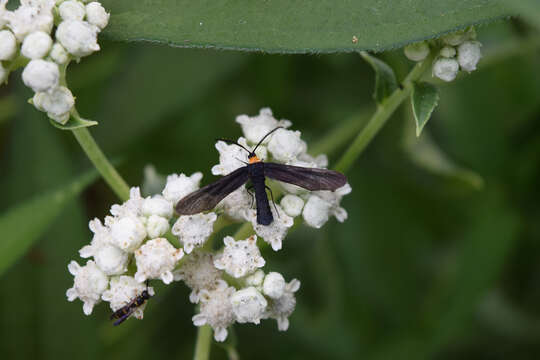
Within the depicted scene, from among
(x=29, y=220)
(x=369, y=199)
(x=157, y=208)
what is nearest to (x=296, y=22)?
(x=157, y=208)

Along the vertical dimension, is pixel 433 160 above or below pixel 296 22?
below

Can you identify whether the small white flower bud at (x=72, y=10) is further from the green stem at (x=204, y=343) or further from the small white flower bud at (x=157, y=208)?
the green stem at (x=204, y=343)

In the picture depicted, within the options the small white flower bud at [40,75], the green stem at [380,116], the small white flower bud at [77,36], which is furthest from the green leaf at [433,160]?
the small white flower bud at [40,75]

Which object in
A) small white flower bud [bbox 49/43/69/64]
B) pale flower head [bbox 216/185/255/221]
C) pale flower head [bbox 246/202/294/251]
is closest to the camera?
small white flower bud [bbox 49/43/69/64]

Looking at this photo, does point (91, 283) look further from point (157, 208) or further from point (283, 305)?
point (283, 305)

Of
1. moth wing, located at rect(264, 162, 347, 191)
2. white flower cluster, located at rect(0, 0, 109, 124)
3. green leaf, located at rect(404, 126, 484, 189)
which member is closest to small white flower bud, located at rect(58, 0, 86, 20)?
white flower cluster, located at rect(0, 0, 109, 124)

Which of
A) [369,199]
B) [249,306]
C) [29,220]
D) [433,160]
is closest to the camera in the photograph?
[249,306]

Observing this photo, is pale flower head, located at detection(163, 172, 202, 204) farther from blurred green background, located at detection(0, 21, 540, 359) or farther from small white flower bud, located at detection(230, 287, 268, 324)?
blurred green background, located at detection(0, 21, 540, 359)
